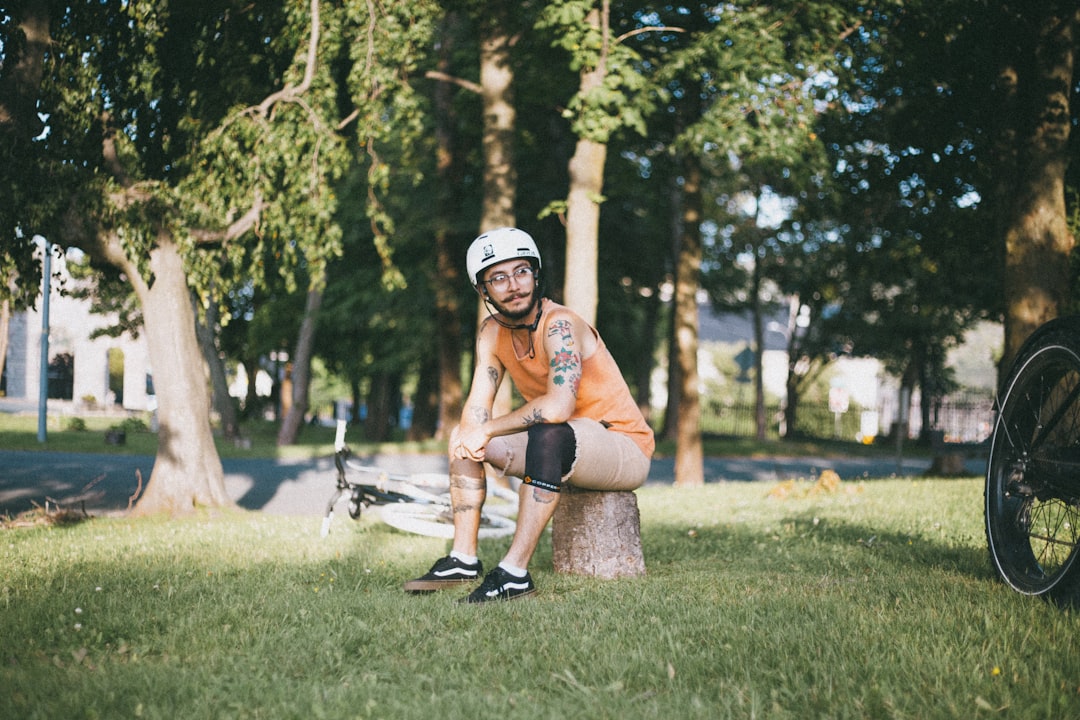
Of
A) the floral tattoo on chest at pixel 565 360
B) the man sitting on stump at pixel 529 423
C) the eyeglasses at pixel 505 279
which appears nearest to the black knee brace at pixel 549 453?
the man sitting on stump at pixel 529 423

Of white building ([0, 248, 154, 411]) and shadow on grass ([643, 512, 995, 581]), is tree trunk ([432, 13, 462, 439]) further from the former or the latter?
white building ([0, 248, 154, 411])

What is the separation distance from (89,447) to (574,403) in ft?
58.9

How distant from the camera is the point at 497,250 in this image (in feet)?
16.1

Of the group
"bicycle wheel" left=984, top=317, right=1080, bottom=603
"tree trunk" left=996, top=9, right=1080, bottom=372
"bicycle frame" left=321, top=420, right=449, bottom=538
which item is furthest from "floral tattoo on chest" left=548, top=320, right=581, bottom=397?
"tree trunk" left=996, top=9, right=1080, bottom=372

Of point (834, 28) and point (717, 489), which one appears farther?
point (717, 489)

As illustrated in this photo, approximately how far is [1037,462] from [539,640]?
243cm

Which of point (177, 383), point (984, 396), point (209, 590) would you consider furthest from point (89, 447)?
point (984, 396)

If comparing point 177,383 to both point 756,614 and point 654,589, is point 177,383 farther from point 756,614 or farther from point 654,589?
point 756,614

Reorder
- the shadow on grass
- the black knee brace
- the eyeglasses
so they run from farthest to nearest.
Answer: the shadow on grass, the eyeglasses, the black knee brace

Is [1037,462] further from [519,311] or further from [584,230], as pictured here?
[584,230]

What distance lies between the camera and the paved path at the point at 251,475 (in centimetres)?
1120

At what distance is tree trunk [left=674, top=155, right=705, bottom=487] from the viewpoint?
14844 mm

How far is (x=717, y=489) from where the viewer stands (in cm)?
1277

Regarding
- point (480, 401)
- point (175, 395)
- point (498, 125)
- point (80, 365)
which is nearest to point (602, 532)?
point (480, 401)
